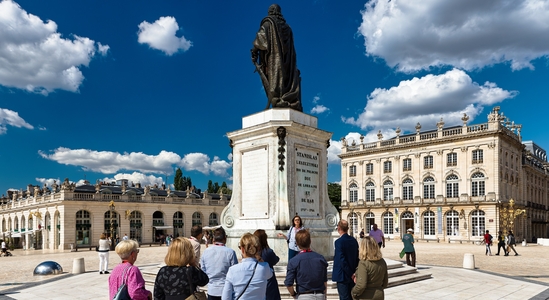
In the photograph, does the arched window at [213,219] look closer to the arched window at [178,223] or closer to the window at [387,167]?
the arched window at [178,223]

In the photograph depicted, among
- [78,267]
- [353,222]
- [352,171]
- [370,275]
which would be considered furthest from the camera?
[352,171]

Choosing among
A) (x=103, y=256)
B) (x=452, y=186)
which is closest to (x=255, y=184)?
(x=103, y=256)

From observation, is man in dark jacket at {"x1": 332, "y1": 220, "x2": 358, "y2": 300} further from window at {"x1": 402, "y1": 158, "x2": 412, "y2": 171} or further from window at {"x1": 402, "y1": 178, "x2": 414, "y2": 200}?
window at {"x1": 402, "y1": 158, "x2": 412, "y2": 171}

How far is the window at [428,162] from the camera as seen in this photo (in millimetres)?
56938

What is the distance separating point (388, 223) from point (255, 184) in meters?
51.9

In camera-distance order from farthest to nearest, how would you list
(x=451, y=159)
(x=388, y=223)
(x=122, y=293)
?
(x=388, y=223), (x=451, y=159), (x=122, y=293)

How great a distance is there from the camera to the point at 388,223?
60031 mm

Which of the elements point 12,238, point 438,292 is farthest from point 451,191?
point 12,238

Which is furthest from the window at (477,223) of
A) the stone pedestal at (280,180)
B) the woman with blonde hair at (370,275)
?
the woman with blonde hair at (370,275)

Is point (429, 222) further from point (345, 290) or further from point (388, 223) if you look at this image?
point (345, 290)

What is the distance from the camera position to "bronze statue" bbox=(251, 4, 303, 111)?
12.1 m

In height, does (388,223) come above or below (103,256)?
below

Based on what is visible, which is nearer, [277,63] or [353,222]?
[277,63]

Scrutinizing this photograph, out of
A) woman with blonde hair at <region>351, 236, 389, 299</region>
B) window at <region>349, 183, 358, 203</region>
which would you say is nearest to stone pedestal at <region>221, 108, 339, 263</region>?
woman with blonde hair at <region>351, 236, 389, 299</region>
